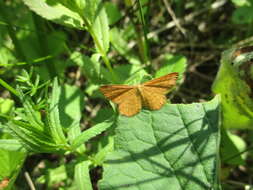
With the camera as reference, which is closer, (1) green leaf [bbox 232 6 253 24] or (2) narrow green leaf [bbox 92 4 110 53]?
(2) narrow green leaf [bbox 92 4 110 53]

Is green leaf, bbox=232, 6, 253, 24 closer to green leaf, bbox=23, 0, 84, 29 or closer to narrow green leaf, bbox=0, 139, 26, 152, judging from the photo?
green leaf, bbox=23, 0, 84, 29

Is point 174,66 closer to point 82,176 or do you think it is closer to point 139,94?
point 139,94

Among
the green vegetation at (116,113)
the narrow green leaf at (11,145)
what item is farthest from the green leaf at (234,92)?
the narrow green leaf at (11,145)

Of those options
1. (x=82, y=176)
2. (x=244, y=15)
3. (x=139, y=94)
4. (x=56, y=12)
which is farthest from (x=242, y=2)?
(x=82, y=176)

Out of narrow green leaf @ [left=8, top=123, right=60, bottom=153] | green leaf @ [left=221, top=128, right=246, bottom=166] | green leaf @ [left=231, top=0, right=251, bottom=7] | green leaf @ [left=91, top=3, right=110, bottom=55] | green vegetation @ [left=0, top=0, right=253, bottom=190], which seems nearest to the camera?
narrow green leaf @ [left=8, top=123, right=60, bottom=153]

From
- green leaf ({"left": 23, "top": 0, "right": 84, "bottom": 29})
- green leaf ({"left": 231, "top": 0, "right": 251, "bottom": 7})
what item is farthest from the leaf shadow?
green leaf ({"left": 231, "top": 0, "right": 251, "bottom": 7})

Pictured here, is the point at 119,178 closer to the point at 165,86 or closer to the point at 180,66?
the point at 165,86

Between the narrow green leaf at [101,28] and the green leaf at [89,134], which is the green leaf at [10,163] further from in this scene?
the narrow green leaf at [101,28]
